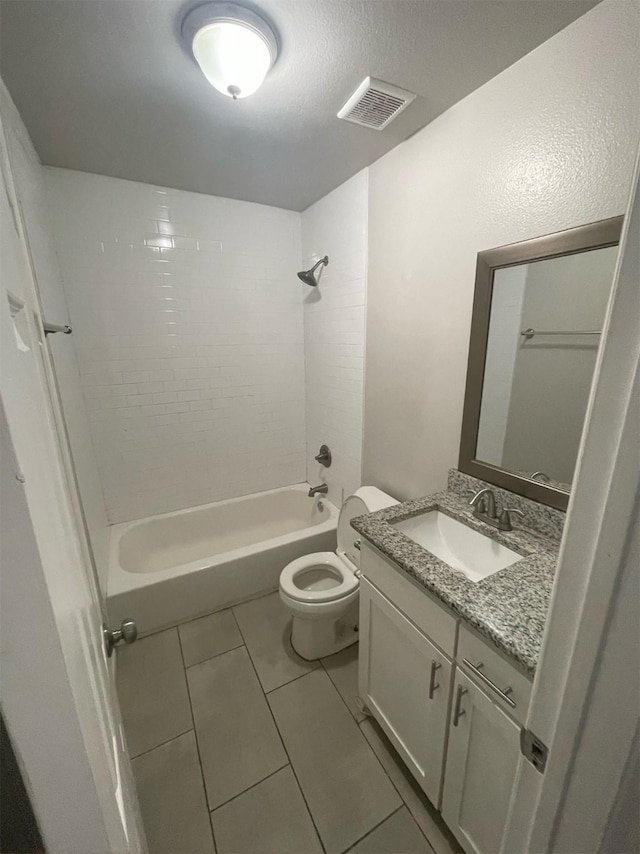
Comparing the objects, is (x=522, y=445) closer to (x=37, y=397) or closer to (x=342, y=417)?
(x=342, y=417)

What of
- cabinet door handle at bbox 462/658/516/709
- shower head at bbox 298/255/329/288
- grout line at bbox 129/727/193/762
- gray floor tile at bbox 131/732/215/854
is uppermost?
shower head at bbox 298/255/329/288

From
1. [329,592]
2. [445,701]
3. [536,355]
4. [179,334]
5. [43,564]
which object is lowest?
[329,592]

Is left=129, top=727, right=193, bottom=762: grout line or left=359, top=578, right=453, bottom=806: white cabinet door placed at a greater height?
left=359, top=578, right=453, bottom=806: white cabinet door

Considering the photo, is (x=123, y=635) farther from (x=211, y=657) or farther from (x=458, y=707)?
(x=211, y=657)

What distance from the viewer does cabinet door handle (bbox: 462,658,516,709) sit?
782 millimetres

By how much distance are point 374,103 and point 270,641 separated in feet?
8.14

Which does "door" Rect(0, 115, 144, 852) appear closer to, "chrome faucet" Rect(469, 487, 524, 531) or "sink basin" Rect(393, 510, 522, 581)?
"sink basin" Rect(393, 510, 522, 581)

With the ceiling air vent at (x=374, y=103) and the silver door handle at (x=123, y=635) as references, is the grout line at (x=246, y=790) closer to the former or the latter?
the silver door handle at (x=123, y=635)

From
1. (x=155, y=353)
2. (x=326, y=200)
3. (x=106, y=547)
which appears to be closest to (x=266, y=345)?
(x=155, y=353)

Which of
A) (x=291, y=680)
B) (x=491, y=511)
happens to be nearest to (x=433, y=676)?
(x=491, y=511)

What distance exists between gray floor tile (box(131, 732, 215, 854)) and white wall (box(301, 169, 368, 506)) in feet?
4.91

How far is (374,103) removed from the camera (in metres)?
1.23

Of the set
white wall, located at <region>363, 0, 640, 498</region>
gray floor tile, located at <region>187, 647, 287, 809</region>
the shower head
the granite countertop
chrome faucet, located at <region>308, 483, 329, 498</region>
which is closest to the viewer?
the granite countertop

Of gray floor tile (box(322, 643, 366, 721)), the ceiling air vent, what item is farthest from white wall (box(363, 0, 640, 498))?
gray floor tile (box(322, 643, 366, 721))
